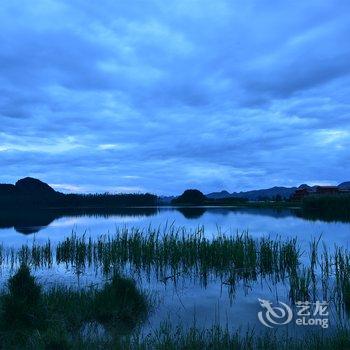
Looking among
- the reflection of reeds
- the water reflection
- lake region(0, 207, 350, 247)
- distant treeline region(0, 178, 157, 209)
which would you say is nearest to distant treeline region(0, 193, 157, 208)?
distant treeline region(0, 178, 157, 209)

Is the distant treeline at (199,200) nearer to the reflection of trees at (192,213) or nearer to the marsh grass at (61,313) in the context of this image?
the reflection of trees at (192,213)

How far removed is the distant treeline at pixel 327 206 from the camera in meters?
57.9

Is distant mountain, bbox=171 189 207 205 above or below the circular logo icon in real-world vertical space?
above

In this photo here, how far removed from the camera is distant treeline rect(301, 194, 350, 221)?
57.9 meters

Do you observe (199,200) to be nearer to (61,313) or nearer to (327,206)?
(327,206)

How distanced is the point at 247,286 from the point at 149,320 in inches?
227

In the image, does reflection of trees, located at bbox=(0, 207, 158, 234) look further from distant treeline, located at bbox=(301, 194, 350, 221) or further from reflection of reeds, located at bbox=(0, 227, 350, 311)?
distant treeline, located at bbox=(301, 194, 350, 221)

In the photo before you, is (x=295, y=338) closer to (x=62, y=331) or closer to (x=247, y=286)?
(x=62, y=331)

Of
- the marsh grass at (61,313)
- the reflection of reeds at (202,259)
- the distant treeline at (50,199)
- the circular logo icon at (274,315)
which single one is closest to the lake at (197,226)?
the reflection of reeds at (202,259)

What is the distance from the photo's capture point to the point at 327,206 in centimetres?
6375

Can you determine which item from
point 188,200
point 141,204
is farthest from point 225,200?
point 141,204

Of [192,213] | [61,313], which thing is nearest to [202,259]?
[61,313]

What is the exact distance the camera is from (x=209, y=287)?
16.5m

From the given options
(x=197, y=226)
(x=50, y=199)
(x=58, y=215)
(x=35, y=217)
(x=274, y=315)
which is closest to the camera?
(x=274, y=315)
